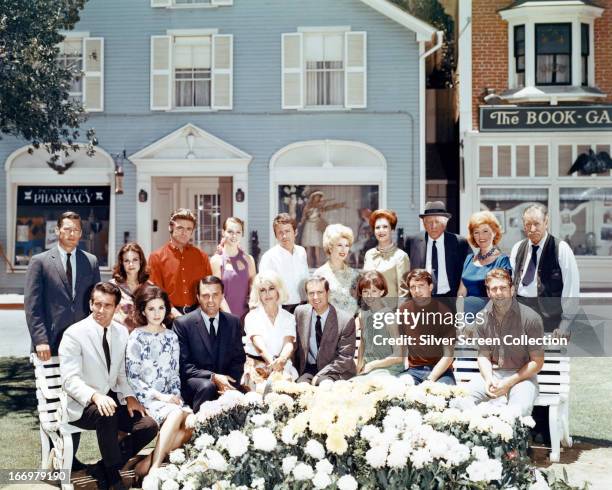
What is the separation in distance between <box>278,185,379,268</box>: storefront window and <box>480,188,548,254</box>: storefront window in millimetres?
2800

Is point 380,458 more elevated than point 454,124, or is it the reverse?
point 454,124

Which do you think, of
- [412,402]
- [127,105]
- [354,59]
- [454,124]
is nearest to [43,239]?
[127,105]

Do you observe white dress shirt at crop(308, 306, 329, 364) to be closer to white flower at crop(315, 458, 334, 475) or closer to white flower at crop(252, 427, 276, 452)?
white flower at crop(252, 427, 276, 452)

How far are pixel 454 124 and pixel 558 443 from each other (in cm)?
1659

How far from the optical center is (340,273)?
6945 mm

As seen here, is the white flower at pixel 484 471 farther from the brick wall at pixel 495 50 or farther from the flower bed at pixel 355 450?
Answer: the brick wall at pixel 495 50

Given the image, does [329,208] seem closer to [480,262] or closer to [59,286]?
[480,262]

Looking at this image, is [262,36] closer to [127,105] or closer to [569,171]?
[127,105]

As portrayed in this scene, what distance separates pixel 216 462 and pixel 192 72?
17257 mm

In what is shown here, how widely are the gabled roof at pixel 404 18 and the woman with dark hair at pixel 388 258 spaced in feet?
42.7

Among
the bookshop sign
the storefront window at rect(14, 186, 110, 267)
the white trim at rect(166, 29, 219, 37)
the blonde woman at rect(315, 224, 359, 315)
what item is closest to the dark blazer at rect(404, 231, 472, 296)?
the blonde woman at rect(315, 224, 359, 315)

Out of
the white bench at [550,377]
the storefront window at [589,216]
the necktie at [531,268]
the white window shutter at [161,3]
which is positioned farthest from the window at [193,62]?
the white bench at [550,377]

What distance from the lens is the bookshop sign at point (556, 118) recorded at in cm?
1966

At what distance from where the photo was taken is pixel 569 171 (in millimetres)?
19953
